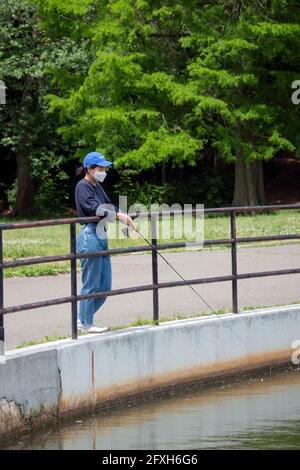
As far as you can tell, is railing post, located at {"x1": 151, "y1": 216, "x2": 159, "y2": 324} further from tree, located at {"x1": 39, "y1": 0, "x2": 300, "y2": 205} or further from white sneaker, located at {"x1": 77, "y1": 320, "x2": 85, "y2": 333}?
tree, located at {"x1": 39, "y1": 0, "x2": 300, "y2": 205}

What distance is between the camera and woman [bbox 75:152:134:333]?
1132cm

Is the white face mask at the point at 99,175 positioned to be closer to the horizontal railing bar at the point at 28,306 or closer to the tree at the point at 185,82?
the horizontal railing bar at the point at 28,306

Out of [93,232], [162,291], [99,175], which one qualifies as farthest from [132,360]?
[162,291]

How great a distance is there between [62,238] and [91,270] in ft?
38.0

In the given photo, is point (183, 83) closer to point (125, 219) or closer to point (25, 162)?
point (25, 162)

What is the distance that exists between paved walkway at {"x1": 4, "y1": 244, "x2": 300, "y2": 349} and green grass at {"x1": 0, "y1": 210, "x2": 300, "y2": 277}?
358mm

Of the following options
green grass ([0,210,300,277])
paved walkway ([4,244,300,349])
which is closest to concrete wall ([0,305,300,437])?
paved walkway ([4,244,300,349])

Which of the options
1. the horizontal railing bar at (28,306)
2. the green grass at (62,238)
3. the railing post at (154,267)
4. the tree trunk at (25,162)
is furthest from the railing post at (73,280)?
the tree trunk at (25,162)

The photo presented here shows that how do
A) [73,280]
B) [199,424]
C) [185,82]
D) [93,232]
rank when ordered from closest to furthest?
[199,424] → [73,280] → [93,232] → [185,82]

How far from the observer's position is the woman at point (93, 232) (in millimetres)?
11320

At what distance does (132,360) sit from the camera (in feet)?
36.5

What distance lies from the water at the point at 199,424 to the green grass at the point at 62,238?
5500 millimetres

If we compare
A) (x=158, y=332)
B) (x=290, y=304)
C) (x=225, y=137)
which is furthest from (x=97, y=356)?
(x=225, y=137)

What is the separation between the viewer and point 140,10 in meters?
34.7
